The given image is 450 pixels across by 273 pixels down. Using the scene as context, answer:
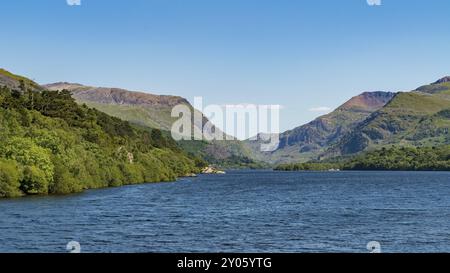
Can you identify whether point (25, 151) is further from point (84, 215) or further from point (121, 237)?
point (121, 237)

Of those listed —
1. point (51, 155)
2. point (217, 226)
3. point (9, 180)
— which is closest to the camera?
point (217, 226)

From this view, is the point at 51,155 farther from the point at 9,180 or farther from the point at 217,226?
the point at 217,226

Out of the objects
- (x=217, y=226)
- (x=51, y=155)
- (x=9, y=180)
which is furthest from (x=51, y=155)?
(x=217, y=226)

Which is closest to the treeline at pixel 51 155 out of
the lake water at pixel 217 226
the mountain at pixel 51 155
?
the mountain at pixel 51 155

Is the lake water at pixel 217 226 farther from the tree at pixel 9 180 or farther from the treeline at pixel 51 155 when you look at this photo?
the treeline at pixel 51 155

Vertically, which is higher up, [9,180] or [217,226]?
[9,180]

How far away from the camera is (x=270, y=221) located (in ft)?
237

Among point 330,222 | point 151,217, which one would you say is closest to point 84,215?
point 151,217

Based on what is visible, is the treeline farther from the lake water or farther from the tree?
the lake water

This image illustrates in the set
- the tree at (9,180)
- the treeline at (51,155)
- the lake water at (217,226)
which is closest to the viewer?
the lake water at (217,226)

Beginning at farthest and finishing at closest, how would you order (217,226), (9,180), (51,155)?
1. (51,155)
2. (9,180)
3. (217,226)

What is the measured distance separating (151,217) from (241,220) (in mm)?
12290

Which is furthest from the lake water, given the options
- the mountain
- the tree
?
the mountain

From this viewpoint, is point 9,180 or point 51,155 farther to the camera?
point 51,155
